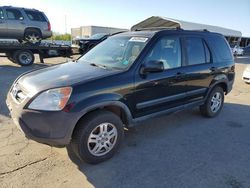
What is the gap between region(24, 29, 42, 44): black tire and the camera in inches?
541

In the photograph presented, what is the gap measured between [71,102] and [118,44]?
5.72ft

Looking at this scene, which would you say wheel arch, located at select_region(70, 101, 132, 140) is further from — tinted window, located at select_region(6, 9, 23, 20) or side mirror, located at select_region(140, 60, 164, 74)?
tinted window, located at select_region(6, 9, 23, 20)

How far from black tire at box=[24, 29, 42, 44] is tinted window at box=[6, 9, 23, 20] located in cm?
84

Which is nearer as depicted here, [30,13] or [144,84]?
[144,84]

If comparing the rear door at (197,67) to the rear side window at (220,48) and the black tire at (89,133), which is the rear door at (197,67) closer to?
the rear side window at (220,48)

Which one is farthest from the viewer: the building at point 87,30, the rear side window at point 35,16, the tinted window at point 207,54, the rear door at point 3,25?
the building at point 87,30

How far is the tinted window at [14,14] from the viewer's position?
1291 centimetres

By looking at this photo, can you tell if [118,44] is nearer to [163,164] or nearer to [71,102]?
[71,102]

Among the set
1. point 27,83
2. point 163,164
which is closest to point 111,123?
→ point 163,164

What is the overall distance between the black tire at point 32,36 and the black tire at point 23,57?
176 centimetres

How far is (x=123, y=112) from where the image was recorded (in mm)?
3551

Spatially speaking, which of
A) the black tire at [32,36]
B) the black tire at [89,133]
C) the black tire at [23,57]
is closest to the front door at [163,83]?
the black tire at [89,133]

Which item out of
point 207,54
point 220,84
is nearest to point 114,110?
point 207,54

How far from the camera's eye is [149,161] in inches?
137
